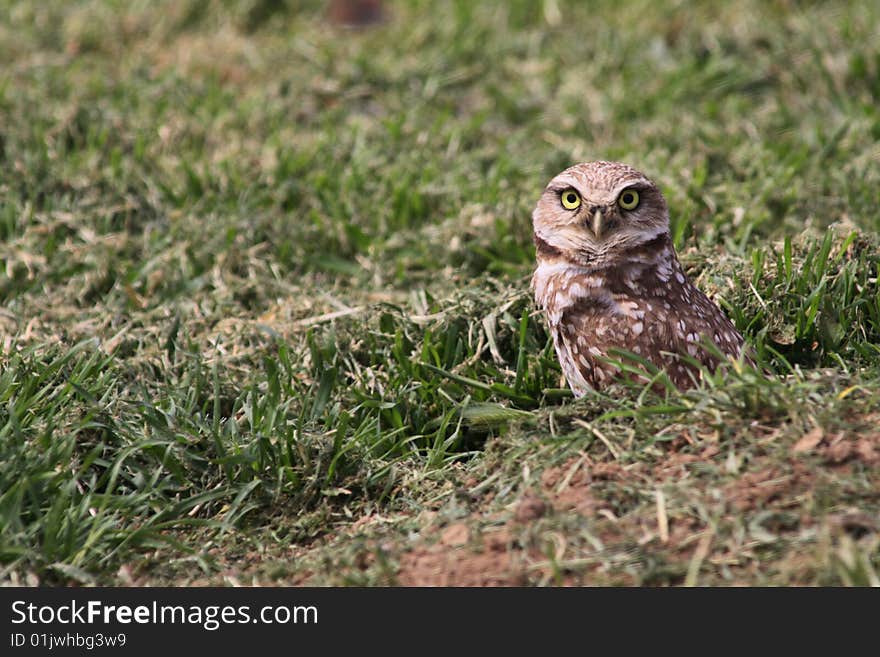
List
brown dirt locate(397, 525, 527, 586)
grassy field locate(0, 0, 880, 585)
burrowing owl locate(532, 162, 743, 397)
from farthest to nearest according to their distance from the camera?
burrowing owl locate(532, 162, 743, 397), grassy field locate(0, 0, 880, 585), brown dirt locate(397, 525, 527, 586)

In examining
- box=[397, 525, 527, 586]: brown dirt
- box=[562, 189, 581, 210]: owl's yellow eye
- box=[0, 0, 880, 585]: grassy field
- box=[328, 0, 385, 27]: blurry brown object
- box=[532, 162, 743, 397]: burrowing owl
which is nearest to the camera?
box=[397, 525, 527, 586]: brown dirt

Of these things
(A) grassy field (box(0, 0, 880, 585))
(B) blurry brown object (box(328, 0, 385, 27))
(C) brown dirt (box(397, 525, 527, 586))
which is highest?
(B) blurry brown object (box(328, 0, 385, 27))

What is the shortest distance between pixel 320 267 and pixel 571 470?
2309mm

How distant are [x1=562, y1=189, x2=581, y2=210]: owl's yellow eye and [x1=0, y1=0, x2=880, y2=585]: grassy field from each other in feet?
1.79

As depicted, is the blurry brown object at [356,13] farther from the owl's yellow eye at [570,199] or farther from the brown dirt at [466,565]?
the brown dirt at [466,565]

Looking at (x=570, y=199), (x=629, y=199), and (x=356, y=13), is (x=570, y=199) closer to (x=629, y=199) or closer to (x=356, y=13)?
(x=629, y=199)

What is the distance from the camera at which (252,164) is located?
19.3 feet

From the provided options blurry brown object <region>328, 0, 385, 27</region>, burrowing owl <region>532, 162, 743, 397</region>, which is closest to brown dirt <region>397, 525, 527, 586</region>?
burrowing owl <region>532, 162, 743, 397</region>

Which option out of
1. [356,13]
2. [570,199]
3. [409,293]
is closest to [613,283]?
[570,199]

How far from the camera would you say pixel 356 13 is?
24.7ft

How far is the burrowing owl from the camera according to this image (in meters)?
3.72

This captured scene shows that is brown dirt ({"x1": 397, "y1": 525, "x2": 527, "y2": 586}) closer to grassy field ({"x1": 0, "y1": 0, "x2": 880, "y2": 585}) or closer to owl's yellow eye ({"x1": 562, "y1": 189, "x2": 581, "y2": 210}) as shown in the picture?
grassy field ({"x1": 0, "y1": 0, "x2": 880, "y2": 585})

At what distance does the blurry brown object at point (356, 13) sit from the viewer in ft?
24.7
